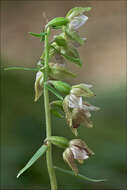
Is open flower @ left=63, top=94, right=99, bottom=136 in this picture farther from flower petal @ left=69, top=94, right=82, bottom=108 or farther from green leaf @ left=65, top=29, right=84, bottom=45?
green leaf @ left=65, top=29, right=84, bottom=45

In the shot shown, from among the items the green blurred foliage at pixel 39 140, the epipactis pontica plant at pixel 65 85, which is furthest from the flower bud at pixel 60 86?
the green blurred foliage at pixel 39 140

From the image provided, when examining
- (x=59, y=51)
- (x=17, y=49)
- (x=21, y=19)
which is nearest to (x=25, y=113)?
(x=59, y=51)

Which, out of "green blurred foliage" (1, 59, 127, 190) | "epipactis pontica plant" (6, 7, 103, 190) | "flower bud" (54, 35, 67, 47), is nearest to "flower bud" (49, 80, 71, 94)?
"epipactis pontica plant" (6, 7, 103, 190)

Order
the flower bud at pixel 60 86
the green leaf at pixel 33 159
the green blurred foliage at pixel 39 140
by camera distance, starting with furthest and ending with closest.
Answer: the green blurred foliage at pixel 39 140 < the flower bud at pixel 60 86 < the green leaf at pixel 33 159

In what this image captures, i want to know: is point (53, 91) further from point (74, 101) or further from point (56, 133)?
point (56, 133)

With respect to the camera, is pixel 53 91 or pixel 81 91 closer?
pixel 53 91

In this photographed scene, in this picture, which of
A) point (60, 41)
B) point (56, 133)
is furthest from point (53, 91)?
point (56, 133)

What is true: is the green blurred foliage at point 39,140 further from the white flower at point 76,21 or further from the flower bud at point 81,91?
the white flower at point 76,21

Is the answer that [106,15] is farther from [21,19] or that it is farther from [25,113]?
[25,113]
